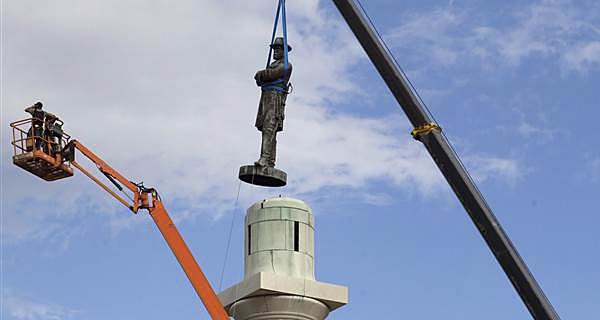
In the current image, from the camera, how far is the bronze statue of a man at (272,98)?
147ft

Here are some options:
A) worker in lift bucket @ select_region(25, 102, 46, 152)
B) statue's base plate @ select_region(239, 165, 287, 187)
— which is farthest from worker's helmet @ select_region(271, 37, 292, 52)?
worker in lift bucket @ select_region(25, 102, 46, 152)

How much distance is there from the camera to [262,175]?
4384 cm

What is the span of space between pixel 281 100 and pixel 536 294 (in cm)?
921

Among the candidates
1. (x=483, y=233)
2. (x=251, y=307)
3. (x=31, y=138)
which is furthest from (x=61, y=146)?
(x=483, y=233)

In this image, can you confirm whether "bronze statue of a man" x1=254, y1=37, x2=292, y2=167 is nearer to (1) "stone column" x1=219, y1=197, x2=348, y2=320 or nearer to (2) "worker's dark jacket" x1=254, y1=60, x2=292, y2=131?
(2) "worker's dark jacket" x1=254, y1=60, x2=292, y2=131

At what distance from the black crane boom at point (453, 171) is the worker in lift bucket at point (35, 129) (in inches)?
358

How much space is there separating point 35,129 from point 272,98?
6733 millimetres

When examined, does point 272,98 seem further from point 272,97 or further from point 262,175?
point 262,175

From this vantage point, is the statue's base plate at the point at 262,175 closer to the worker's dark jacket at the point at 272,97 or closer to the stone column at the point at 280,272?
the stone column at the point at 280,272

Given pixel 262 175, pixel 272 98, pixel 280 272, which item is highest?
pixel 272 98

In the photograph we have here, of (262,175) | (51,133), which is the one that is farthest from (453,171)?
(51,133)

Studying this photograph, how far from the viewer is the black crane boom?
40.7 m

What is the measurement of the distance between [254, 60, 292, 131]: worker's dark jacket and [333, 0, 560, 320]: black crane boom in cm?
280

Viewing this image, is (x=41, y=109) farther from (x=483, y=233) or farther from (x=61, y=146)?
(x=483, y=233)
